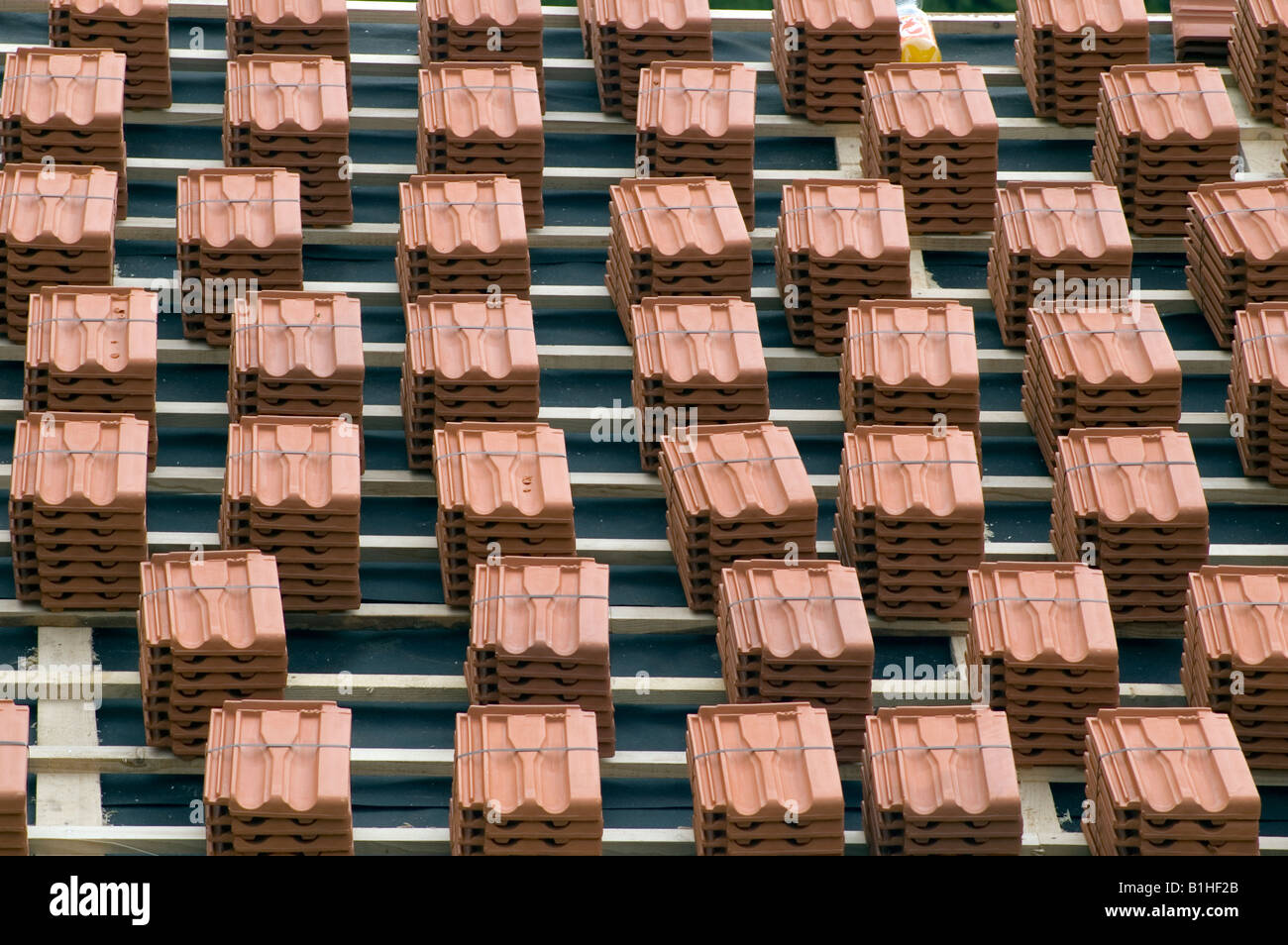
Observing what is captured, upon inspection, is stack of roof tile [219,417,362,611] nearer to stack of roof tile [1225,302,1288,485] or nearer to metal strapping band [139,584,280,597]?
metal strapping band [139,584,280,597]

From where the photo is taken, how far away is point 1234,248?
2592 centimetres

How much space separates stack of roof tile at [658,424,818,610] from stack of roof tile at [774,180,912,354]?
90.1 inches

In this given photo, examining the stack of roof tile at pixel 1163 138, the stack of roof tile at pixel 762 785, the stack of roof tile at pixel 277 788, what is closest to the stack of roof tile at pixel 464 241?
the stack of roof tile at pixel 277 788

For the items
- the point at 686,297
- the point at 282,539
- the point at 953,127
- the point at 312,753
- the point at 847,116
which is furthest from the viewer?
the point at 847,116

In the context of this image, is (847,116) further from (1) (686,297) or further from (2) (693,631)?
(2) (693,631)

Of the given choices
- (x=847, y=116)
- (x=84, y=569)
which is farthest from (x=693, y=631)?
(x=847, y=116)

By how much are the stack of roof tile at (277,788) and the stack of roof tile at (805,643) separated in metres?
3.30

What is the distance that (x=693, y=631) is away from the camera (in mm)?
23609

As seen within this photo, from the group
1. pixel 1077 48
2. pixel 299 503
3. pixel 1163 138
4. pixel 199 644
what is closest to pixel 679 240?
pixel 299 503

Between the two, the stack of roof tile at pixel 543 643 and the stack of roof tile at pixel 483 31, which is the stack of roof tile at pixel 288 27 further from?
the stack of roof tile at pixel 543 643

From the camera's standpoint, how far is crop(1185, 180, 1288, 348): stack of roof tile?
25.9 meters

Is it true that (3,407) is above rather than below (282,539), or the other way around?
above

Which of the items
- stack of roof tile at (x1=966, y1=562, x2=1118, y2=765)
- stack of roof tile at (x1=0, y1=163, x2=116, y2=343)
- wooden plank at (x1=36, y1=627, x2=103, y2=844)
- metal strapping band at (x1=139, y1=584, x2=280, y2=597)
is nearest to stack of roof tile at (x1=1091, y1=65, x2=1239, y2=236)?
stack of roof tile at (x1=966, y1=562, x2=1118, y2=765)

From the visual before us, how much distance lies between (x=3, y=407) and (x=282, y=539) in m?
3.50
